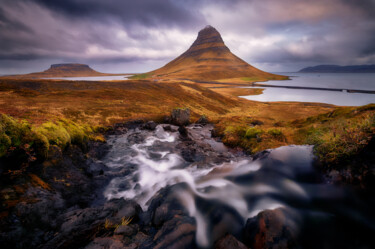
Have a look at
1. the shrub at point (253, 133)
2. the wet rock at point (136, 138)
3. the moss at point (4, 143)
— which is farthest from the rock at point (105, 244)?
the shrub at point (253, 133)

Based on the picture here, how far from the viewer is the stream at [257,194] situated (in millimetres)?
5125

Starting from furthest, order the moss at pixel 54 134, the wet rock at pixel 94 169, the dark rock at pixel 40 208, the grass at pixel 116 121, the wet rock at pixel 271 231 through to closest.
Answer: the wet rock at pixel 94 169
the moss at pixel 54 134
the grass at pixel 116 121
the dark rock at pixel 40 208
the wet rock at pixel 271 231

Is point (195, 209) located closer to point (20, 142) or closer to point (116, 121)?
point (20, 142)

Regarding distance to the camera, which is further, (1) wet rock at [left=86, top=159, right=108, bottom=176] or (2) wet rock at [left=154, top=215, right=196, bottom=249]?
(1) wet rock at [left=86, top=159, right=108, bottom=176]

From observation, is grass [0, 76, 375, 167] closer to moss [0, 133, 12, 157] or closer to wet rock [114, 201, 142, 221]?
moss [0, 133, 12, 157]

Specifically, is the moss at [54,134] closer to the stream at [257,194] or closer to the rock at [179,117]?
the stream at [257,194]

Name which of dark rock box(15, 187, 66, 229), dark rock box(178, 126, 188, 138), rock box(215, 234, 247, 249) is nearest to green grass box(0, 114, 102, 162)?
dark rock box(15, 187, 66, 229)

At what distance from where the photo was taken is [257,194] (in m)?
7.54

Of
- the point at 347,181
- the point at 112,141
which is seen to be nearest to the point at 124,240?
the point at 347,181

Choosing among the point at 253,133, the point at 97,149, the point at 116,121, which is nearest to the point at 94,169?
the point at 97,149

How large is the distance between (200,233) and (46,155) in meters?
8.64

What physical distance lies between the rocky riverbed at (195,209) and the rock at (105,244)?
0.11ft

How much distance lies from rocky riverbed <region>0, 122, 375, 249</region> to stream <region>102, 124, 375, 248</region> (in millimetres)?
34

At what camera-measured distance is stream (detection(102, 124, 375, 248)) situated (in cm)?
512
